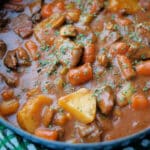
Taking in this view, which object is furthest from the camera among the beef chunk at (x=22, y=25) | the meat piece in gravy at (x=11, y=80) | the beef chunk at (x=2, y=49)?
the beef chunk at (x=22, y=25)

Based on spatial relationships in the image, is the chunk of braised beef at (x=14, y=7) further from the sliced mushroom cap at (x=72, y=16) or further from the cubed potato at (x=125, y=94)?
the cubed potato at (x=125, y=94)

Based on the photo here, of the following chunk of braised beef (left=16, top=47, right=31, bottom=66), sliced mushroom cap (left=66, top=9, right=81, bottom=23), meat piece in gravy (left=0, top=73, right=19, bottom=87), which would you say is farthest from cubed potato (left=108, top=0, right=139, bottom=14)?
meat piece in gravy (left=0, top=73, right=19, bottom=87)

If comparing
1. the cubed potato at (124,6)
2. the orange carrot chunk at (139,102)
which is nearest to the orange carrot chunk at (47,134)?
the orange carrot chunk at (139,102)

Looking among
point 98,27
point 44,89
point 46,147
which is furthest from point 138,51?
point 46,147

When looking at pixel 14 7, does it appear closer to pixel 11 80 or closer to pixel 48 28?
pixel 48 28

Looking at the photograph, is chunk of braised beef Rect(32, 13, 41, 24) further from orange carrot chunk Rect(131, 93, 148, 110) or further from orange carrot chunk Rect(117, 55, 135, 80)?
orange carrot chunk Rect(131, 93, 148, 110)

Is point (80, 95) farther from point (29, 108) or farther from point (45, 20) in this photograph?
point (45, 20)

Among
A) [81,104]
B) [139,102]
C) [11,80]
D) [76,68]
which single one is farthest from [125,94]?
[11,80]
